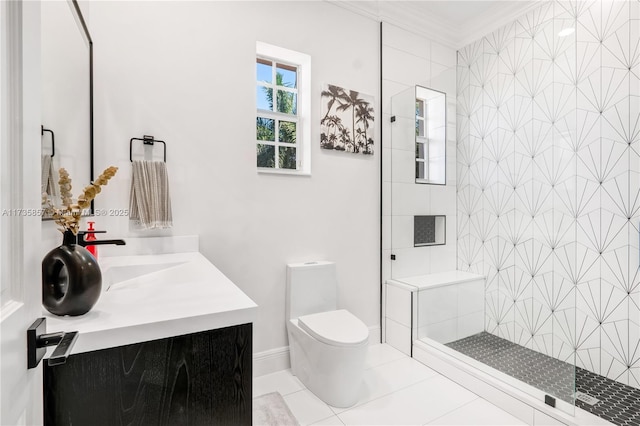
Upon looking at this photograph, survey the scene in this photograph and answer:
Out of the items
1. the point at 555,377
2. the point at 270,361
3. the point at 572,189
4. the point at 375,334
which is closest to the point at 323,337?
the point at 270,361

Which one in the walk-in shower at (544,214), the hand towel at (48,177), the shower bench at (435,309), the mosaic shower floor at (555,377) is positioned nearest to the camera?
the hand towel at (48,177)

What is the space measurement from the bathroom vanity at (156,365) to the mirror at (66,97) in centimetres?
56

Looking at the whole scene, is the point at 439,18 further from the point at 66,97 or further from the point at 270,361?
the point at 270,361

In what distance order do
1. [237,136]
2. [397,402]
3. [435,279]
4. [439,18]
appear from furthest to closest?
[439,18], [435,279], [237,136], [397,402]

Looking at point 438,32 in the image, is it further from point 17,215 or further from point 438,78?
point 17,215

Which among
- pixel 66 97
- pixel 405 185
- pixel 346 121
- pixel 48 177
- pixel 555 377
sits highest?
pixel 346 121

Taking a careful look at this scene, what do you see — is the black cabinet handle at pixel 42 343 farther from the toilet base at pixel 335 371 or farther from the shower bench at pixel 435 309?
the shower bench at pixel 435 309

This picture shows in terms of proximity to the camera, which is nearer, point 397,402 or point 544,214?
point 397,402

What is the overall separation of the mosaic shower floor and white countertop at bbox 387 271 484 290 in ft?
1.44

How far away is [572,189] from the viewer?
207 cm

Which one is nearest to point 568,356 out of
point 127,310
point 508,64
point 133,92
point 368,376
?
point 368,376

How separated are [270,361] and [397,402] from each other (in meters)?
0.86

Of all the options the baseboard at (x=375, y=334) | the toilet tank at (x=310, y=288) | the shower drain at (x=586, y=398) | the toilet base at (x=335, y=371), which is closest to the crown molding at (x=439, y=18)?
the toilet tank at (x=310, y=288)

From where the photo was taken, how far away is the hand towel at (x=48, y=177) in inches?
38.4
